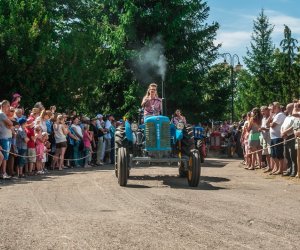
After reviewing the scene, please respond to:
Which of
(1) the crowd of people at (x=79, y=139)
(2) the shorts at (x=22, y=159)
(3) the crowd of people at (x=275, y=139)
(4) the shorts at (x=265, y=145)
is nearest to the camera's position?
(1) the crowd of people at (x=79, y=139)

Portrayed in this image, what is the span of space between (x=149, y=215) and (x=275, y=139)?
9009 millimetres

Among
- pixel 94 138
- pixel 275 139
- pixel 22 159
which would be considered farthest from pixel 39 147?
pixel 275 139

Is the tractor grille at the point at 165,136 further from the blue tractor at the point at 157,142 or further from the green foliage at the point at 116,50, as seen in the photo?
the green foliage at the point at 116,50

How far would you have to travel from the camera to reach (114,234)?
23.0 feet

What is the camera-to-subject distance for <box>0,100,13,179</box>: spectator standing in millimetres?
14758

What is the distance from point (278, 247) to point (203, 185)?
7.08 metres

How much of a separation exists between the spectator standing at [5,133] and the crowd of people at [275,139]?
7234 mm

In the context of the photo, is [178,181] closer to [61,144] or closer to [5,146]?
[5,146]

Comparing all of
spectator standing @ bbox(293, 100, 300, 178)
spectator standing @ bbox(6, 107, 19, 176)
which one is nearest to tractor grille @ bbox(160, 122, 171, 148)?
spectator standing @ bbox(293, 100, 300, 178)

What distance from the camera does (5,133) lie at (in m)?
14.9

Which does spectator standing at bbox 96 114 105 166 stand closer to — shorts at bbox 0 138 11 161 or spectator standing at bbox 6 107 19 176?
spectator standing at bbox 6 107 19 176

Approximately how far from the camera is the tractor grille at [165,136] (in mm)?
13703

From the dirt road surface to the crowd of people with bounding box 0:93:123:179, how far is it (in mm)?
2248

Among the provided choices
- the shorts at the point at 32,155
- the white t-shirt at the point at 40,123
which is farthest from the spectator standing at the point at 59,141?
the shorts at the point at 32,155
